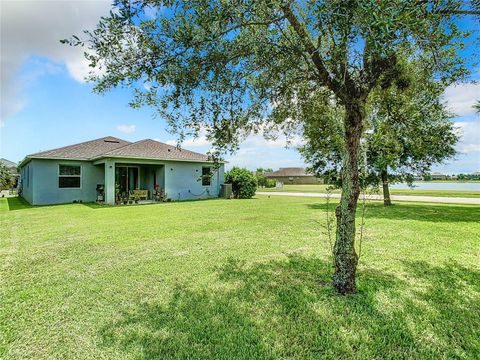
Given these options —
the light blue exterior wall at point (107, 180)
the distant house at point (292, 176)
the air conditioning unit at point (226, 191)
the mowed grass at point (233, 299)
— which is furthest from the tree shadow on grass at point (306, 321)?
the distant house at point (292, 176)

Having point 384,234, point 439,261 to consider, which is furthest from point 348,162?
point 384,234

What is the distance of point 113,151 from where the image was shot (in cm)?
1773

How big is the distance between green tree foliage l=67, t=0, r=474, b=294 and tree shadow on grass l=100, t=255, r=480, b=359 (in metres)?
0.65

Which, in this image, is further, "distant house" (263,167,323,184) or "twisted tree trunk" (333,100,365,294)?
"distant house" (263,167,323,184)

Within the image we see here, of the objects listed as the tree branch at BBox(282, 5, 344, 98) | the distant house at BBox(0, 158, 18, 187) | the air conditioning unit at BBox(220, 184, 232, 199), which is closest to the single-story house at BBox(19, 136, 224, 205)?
the air conditioning unit at BBox(220, 184, 232, 199)

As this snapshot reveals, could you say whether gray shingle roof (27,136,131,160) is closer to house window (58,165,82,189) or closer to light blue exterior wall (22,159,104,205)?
A: light blue exterior wall (22,159,104,205)

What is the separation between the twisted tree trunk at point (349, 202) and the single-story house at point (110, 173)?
1240 centimetres

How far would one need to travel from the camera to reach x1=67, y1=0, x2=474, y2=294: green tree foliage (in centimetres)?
292

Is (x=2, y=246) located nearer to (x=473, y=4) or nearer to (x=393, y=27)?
(x=393, y=27)

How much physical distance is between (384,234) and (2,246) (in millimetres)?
10617

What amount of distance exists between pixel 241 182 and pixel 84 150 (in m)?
12.3

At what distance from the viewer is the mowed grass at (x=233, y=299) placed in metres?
2.86

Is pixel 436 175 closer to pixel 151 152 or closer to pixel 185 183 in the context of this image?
pixel 185 183

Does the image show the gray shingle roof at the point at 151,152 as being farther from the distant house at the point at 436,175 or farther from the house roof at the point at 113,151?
the distant house at the point at 436,175
